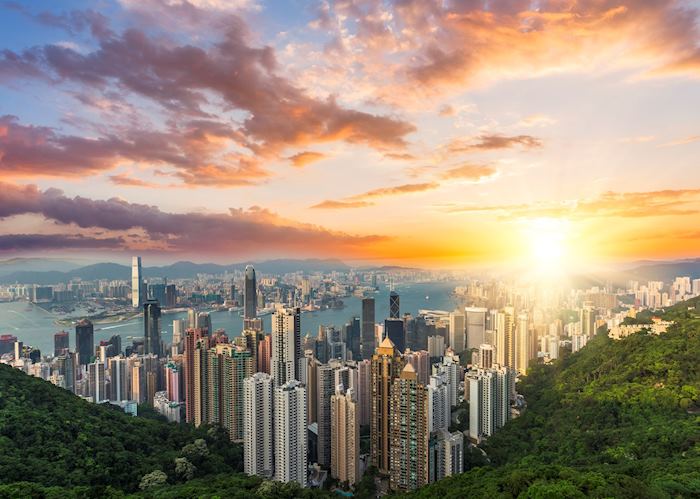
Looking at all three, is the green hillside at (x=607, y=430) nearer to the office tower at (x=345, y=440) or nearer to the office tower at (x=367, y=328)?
the office tower at (x=345, y=440)

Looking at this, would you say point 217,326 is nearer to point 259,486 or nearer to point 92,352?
point 92,352

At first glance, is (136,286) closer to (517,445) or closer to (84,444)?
(84,444)

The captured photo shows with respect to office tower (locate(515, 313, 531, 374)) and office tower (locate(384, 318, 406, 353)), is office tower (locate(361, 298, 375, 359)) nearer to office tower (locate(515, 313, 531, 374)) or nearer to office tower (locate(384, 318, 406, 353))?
office tower (locate(384, 318, 406, 353))

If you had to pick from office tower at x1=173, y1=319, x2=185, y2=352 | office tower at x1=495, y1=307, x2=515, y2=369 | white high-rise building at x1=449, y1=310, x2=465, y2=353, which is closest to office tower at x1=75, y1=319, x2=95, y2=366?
office tower at x1=173, y1=319, x2=185, y2=352

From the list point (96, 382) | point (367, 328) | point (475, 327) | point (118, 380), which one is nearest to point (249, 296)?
point (367, 328)

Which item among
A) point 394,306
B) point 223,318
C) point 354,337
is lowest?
point 354,337

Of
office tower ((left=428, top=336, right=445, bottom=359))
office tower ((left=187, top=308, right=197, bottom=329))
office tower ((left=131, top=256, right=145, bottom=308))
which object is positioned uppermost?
office tower ((left=131, top=256, right=145, bottom=308))
